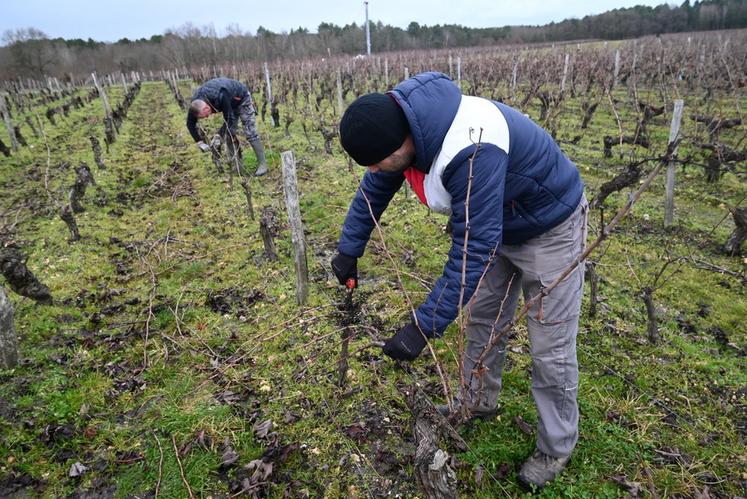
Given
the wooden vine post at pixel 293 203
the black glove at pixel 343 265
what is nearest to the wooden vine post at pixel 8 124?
the wooden vine post at pixel 293 203

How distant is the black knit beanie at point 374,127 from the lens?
60.7 inches

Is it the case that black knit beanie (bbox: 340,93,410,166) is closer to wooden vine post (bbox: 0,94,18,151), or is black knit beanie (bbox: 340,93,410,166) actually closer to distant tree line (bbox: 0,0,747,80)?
wooden vine post (bbox: 0,94,18,151)

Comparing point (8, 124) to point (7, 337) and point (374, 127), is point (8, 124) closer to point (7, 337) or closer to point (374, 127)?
point (7, 337)

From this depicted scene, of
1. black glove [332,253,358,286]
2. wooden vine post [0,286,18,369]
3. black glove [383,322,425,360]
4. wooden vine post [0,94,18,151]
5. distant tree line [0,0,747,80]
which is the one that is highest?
distant tree line [0,0,747,80]

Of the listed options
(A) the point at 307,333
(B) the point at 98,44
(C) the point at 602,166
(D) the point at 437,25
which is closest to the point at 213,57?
(B) the point at 98,44

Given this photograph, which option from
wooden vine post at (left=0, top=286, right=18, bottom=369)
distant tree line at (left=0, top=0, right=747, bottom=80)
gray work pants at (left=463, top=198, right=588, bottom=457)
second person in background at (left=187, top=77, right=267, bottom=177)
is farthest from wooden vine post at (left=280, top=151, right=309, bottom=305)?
distant tree line at (left=0, top=0, right=747, bottom=80)

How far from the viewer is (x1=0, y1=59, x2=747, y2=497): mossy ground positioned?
233 cm

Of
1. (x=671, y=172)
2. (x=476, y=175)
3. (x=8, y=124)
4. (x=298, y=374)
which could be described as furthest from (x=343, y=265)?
(x=8, y=124)

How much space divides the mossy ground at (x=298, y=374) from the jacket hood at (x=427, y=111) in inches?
23.2

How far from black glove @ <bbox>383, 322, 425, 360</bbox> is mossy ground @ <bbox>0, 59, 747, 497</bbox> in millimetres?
496

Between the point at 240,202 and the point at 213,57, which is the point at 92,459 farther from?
the point at 213,57

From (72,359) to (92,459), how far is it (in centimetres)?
112

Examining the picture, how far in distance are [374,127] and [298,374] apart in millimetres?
1837

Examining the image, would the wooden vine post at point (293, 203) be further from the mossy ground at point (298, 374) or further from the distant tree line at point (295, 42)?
the distant tree line at point (295, 42)
